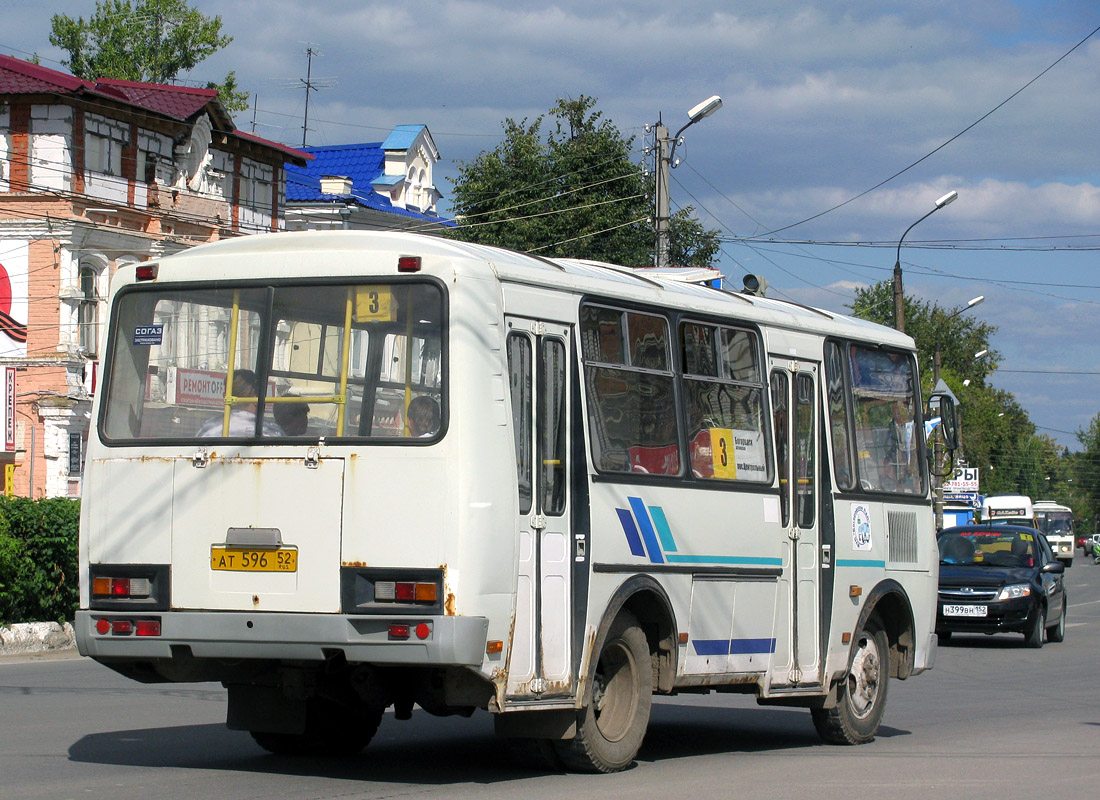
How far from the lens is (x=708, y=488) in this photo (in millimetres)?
9969

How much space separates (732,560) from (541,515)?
6.96 ft

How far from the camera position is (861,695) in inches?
463

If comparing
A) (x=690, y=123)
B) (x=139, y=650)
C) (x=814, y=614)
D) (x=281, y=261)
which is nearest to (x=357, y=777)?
(x=139, y=650)

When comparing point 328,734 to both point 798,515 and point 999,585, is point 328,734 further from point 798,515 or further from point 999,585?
point 999,585

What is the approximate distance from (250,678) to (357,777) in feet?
2.72

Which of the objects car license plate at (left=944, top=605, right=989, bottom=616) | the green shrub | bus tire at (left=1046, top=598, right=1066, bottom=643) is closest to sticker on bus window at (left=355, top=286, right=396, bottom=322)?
the green shrub

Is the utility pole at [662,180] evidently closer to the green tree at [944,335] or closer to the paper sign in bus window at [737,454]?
the paper sign in bus window at [737,454]

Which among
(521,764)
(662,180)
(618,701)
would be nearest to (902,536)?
(618,701)

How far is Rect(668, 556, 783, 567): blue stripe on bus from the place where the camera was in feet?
31.5

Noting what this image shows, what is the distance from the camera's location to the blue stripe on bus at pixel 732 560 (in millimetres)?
9602

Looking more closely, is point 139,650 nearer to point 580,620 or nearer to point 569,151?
point 580,620

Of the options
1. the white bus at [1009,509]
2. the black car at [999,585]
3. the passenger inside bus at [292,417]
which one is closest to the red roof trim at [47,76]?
the black car at [999,585]

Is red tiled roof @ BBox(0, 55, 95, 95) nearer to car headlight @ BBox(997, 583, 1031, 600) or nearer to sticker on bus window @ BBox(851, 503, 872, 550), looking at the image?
car headlight @ BBox(997, 583, 1031, 600)

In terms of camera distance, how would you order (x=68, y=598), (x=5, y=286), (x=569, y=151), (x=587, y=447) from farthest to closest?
(x=569, y=151), (x=5, y=286), (x=68, y=598), (x=587, y=447)
